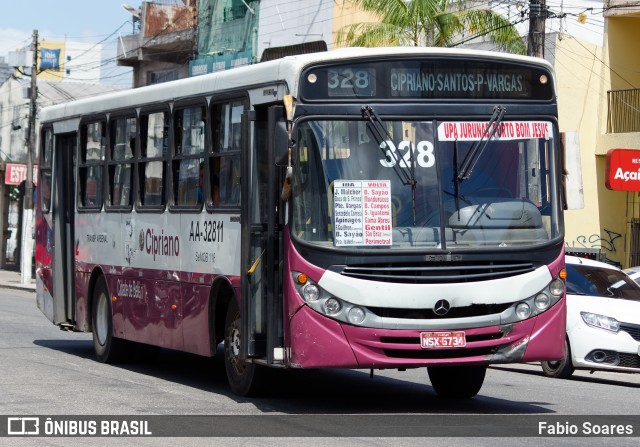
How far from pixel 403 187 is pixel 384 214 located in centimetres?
29

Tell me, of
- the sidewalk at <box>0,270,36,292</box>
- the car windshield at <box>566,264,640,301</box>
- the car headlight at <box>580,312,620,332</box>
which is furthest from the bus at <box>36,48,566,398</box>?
the sidewalk at <box>0,270,36,292</box>

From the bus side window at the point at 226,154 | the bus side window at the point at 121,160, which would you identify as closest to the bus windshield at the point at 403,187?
the bus side window at the point at 226,154

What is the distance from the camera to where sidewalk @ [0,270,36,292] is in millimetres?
40125

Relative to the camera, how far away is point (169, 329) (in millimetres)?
13828

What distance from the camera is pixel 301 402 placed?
40.1ft

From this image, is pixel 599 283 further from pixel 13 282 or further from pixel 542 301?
Result: pixel 13 282

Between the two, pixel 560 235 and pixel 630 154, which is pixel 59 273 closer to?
pixel 560 235

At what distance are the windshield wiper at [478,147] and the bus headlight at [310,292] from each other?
1527 millimetres

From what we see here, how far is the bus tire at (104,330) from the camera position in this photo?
1584 cm

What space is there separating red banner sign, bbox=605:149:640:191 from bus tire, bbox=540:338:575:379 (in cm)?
957

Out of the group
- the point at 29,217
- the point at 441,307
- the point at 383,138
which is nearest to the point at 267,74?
the point at 383,138

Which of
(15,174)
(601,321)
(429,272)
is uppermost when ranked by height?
(15,174)

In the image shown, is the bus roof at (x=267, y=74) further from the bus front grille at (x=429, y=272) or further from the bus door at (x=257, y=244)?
the bus front grille at (x=429, y=272)

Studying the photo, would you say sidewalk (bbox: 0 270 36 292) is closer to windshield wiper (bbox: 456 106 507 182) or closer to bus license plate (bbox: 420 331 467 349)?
windshield wiper (bbox: 456 106 507 182)
